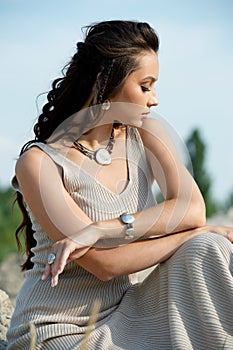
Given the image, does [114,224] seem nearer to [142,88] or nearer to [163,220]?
[163,220]

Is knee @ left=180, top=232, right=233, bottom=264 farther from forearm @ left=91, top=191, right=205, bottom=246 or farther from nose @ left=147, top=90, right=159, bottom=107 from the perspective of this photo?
nose @ left=147, top=90, right=159, bottom=107

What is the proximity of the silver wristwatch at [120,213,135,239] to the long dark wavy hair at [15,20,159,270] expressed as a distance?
643 mm

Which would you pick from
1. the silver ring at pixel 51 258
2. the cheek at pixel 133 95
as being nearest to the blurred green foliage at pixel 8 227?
the cheek at pixel 133 95

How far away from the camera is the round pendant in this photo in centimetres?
410

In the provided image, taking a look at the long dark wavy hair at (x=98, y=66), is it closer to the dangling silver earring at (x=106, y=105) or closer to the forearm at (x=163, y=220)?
the dangling silver earring at (x=106, y=105)

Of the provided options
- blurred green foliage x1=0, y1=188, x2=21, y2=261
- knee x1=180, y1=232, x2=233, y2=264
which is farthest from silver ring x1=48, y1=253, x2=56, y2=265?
blurred green foliage x1=0, y1=188, x2=21, y2=261

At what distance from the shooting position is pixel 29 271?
13.2ft

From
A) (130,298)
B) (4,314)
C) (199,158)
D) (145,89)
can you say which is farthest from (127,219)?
(199,158)

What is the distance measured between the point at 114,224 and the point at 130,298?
15.2 inches

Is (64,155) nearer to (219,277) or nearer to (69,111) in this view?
(69,111)

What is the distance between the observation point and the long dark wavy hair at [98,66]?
4.04 m

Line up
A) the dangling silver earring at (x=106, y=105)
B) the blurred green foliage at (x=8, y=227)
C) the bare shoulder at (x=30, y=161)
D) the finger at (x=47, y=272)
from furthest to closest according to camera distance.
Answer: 1. the blurred green foliage at (x=8, y=227)
2. the dangling silver earring at (x=106, y=105)
3. the bare shoulder at (x=30, y=161)
4. the finger at (x=47, y=272)

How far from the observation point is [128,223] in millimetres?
3793

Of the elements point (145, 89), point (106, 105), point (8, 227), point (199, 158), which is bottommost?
point (199, 158)
